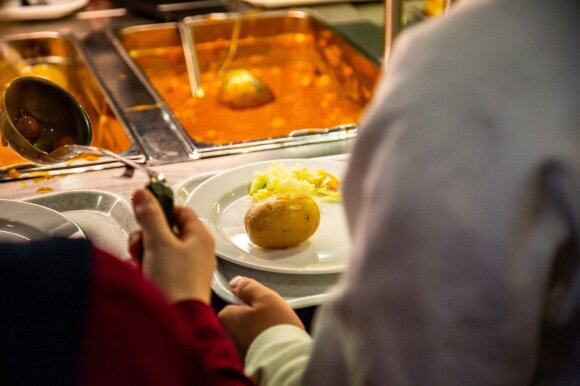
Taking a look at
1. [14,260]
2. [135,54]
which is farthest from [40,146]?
[135,54]

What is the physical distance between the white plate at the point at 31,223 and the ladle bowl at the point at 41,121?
9 cm

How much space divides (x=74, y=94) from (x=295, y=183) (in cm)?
130

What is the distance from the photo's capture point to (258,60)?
2.55 meters

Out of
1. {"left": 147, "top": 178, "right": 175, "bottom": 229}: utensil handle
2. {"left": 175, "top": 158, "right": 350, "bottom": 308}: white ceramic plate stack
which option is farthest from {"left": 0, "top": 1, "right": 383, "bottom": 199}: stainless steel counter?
{"left": 147, "top": 178, "right": 175, "bottom": 229}: utensil handle

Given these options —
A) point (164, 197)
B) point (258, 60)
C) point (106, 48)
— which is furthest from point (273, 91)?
point (164, 197)

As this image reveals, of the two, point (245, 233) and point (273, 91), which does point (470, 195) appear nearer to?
point (245, 233)

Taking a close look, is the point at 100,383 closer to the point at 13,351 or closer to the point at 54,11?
the point at 13,351

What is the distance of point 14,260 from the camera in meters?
0.58

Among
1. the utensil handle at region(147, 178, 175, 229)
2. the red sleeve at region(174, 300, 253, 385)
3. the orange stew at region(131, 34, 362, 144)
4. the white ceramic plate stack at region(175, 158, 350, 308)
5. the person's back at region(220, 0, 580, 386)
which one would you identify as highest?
the person's back at region(220, 0, 580, 386)

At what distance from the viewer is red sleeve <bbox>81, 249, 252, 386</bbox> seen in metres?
0.59

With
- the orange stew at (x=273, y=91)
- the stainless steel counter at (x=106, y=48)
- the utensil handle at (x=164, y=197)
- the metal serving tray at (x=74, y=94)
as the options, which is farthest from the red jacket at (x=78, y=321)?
the orange stew at (x=273, y=91)

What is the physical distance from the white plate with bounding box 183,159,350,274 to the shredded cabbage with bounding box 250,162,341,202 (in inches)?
1.0

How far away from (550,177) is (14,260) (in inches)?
18.3

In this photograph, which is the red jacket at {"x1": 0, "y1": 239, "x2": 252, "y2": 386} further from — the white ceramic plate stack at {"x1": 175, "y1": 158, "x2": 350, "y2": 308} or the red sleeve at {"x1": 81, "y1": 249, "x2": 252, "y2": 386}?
the white ceramic plate stack at {"x1": 175, "y1": 158, "x2": 350, "y2": 308}
